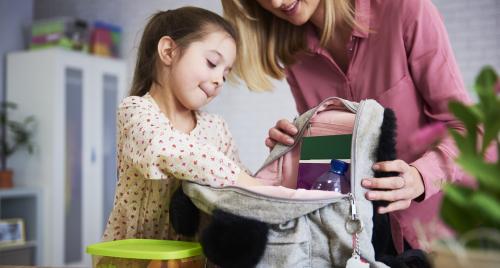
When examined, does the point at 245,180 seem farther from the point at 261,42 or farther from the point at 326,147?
the point at 261,42

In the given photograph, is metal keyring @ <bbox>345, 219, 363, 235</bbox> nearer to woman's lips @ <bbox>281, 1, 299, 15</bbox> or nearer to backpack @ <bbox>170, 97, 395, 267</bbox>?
backpack @ <bbox>170, 97, 395, 267</bbox>

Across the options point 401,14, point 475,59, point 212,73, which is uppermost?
point 475,59

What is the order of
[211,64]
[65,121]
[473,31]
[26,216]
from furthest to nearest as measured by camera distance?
1. [65,121]
2. [26,216]
3. [473,31]
4. [211,64]

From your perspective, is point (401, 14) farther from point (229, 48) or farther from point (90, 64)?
point (90, 64)

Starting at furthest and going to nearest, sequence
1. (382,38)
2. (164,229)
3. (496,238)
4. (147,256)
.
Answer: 1. (382,38)
2. (164,229)
3. (147,256)
4. (496,238)

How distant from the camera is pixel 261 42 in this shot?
4.22 ft

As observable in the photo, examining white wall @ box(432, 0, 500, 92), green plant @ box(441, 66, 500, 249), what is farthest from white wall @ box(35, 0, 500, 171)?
green plant @ box(441, 66, 500, 249)

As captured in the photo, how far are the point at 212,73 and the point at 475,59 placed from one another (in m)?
2.34

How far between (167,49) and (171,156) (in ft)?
1.05

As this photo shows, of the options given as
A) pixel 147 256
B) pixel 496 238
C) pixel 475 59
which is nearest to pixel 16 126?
pixel 475 59

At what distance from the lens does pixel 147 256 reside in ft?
2.49

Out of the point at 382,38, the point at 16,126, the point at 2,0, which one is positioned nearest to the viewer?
the point at 382,38

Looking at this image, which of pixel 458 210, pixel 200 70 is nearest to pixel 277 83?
pixel 200 70

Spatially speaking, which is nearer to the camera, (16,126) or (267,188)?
(267,188)
